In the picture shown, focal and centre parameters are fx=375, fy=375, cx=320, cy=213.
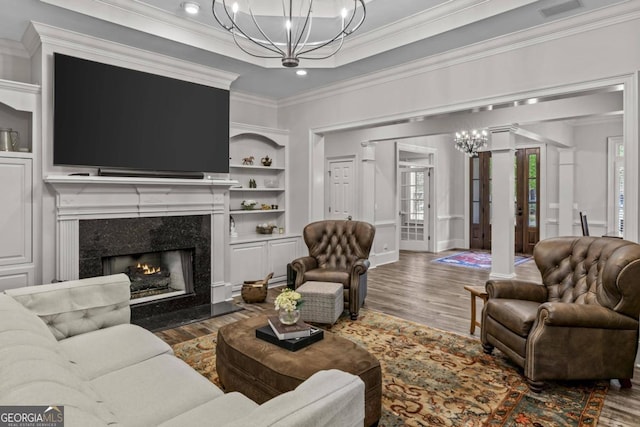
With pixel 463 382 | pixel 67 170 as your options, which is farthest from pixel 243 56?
pixel 463 382

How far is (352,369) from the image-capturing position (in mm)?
2141

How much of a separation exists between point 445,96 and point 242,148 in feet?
10.2

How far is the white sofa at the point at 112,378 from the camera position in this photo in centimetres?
102

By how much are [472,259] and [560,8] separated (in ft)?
19.3

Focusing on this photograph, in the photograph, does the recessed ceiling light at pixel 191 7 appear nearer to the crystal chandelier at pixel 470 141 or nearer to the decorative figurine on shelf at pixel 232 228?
the decorative figurine on shelf at pixel 232 228

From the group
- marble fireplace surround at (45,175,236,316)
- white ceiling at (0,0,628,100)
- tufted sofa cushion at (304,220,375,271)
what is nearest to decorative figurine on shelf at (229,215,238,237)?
marble fireplace surround at (45,175,236,316)

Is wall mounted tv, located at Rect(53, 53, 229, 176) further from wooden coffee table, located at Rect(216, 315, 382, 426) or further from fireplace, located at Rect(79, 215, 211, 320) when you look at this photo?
wooden coffee table, located at Rect(216, 315, 382, 426)

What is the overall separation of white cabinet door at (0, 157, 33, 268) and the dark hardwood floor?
1.54m

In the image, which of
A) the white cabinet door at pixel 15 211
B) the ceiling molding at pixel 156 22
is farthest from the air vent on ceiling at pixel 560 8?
the white cabinet door at pixel 15 211

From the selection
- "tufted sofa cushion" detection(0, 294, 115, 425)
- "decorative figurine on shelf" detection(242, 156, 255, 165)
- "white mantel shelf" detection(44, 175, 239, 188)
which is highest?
"decorative figurine on shelf" detection(242, 156, 255, 165)

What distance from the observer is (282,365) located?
2.16 m

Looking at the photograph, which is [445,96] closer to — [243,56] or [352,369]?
[243,56]

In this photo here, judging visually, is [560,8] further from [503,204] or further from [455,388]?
[503,204]

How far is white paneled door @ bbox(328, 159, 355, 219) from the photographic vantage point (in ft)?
23.8
